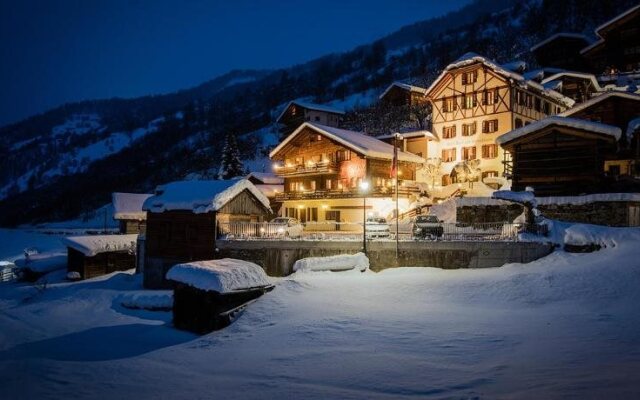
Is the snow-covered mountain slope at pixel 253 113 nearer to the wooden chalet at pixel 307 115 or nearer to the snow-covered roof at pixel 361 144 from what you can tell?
the wooden chalet at pixel 307 115

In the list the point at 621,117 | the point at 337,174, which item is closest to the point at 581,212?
the point at 621,117

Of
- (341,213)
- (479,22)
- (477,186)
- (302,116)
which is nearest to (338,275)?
(341,213)

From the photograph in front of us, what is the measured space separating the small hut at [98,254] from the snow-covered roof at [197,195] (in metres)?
10.1

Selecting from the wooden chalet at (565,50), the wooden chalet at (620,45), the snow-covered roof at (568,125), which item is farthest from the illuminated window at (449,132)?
the wooden chalet at (565,50)

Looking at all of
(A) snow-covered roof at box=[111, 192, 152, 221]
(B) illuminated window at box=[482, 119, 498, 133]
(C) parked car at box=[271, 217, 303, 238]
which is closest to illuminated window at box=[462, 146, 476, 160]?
(B) illuminated window at box=[482, 119, 498, 133]

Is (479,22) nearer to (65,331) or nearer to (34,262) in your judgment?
(34,262)

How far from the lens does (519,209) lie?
31.3 metres

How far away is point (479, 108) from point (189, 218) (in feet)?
123

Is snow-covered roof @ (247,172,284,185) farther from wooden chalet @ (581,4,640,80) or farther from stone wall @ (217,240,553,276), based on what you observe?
wooden chalet @ (581,4,640,80)

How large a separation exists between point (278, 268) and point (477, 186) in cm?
2702

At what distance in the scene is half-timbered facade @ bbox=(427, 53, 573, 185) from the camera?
4938 cm

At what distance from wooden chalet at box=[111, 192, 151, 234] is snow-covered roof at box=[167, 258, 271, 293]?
39.0m

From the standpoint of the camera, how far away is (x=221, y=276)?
18.3 metres

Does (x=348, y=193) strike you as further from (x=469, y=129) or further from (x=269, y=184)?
(x=469, y=129)
